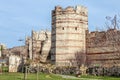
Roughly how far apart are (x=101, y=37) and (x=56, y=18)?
23.2ft

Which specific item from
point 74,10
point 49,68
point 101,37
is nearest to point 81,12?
point 74,10

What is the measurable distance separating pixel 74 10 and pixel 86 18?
2.69 meters

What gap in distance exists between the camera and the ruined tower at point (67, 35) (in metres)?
55.0

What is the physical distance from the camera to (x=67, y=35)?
5512 cm

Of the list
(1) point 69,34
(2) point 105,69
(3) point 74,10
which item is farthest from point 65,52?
(2) point 105,69

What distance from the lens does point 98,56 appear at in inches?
2160

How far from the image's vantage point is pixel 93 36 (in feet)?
183

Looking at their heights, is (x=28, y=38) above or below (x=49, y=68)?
above

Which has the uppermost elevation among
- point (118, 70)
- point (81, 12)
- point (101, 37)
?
point (81, 12)

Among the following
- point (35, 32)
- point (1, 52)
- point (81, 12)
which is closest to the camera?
point (81, 12)

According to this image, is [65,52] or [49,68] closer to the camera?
[49,68]

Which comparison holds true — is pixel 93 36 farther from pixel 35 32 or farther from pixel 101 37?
pixel 35 32

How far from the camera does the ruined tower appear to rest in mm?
54969

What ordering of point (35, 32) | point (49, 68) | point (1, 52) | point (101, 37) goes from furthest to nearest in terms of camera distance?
point (1, 52)
point (35, 32)
point (101, 37)
point (49, 68)
